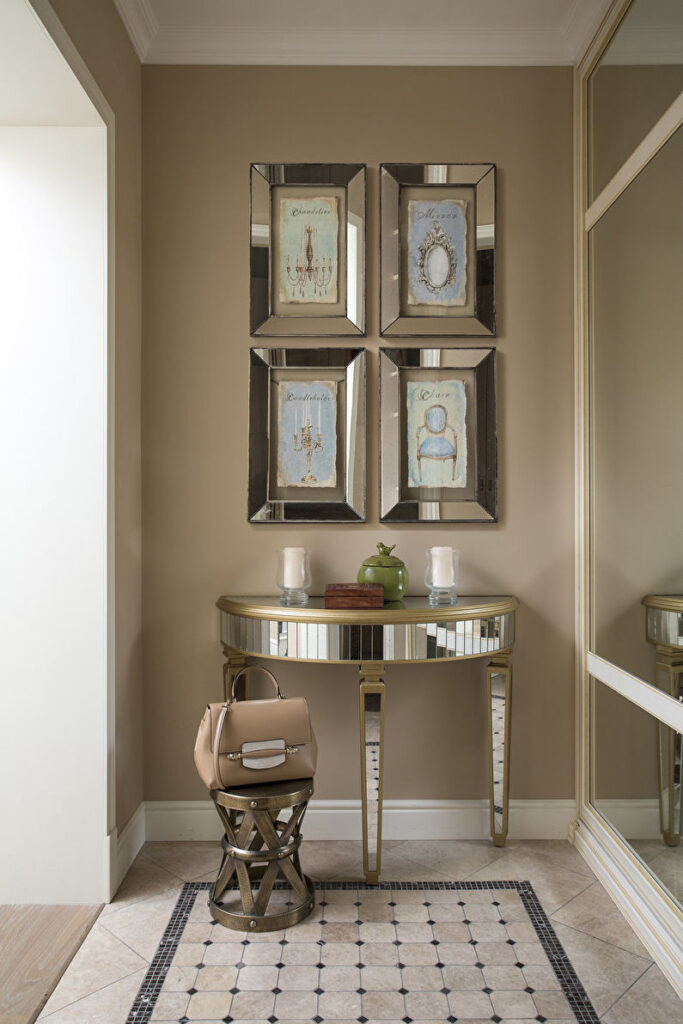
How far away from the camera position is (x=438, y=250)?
2824 mm

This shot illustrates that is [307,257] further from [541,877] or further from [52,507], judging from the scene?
[541,877]

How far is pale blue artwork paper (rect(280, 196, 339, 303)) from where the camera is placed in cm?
282

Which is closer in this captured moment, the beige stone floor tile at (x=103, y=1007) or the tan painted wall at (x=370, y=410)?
the beige stone floor tile at (x=103, y=1007)

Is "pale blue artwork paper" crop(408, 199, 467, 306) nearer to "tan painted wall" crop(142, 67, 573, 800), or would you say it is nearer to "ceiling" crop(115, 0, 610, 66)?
"tan painted wall" crop(142, 67, 573, 800)

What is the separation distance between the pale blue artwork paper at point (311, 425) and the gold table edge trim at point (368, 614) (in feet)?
1.83

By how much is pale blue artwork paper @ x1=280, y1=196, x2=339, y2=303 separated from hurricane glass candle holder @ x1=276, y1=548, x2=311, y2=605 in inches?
37.0

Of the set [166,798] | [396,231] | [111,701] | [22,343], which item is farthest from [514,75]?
[166,798]

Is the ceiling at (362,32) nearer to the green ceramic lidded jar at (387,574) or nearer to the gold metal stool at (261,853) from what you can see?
the green ceramic lidded jar at (387,574)

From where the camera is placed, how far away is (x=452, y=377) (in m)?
2.82

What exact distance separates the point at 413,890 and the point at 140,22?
303 centimetres

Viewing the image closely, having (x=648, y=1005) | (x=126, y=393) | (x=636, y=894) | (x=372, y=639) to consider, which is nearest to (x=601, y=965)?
(x=648, y=1005)

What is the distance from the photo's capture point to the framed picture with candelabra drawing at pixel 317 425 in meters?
2.81

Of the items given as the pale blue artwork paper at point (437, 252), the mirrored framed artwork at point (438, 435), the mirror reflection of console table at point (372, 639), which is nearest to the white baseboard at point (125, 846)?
the mirror reflection of console table at point (372, 639)

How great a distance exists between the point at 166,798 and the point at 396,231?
2.24 metres
